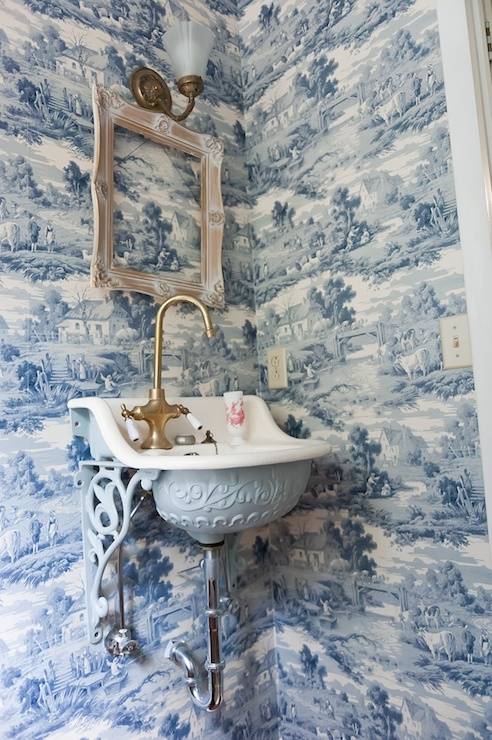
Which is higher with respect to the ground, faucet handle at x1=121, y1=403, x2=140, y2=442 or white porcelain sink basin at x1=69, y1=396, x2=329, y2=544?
faucet handle at x1=121, y1=403, x2=140, y2=442

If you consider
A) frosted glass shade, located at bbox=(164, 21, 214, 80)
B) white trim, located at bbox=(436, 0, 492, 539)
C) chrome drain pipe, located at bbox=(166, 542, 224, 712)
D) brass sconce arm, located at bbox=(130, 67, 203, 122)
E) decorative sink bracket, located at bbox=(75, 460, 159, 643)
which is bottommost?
chrome drain pipe, located at bbox=(166, 542, 224, 712)

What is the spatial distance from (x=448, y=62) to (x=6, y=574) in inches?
51.6

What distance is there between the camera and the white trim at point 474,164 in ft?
3.22

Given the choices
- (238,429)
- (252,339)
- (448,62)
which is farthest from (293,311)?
(448,62)

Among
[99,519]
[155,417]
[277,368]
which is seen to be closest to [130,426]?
[155,417]

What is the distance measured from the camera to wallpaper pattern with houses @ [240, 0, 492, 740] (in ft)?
3.43

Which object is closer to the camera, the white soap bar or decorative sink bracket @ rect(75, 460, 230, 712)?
decorative sink bracket @ rect(75, 460, 230, 712)

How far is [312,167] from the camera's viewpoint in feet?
4.36

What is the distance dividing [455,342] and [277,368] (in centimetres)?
50

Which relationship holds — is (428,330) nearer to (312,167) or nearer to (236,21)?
(312,167)

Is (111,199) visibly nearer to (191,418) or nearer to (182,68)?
(182,68)

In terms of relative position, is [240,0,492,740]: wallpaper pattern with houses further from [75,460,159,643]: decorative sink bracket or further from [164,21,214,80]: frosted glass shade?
[75,460,159,643]: decorative sink bracket

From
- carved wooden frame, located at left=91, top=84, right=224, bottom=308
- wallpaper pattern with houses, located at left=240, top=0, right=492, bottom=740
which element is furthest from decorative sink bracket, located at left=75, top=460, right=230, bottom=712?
carved wooden frame, located at left=91, top=84, right=224, bottom=308

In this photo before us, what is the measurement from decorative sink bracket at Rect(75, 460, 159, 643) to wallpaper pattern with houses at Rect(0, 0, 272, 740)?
0.9 inches
